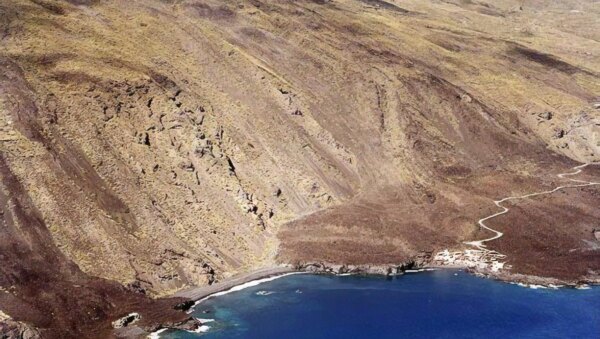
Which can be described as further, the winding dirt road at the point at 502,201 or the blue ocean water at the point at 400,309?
the winding dirt road at the point at 502,201

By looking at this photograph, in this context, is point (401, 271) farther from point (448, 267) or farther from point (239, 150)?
point (239, 150)

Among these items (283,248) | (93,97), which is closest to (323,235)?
(283,248)

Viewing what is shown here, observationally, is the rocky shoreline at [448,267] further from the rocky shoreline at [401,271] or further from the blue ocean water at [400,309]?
the blue ocean water at [400,309]

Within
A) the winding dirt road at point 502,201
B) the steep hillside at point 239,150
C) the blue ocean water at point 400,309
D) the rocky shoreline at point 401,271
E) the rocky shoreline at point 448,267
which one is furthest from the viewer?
the winding dirt road at point 502,201

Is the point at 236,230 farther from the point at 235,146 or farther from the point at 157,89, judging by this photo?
the point at 157,89

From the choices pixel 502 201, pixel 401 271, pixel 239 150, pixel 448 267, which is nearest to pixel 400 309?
pixel 401 271

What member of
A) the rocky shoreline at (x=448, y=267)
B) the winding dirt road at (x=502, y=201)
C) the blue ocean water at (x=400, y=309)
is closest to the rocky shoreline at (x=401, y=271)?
the rocky shoreline at (x=448, y=267)
